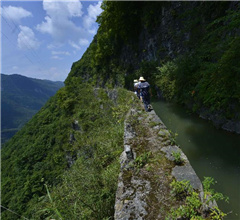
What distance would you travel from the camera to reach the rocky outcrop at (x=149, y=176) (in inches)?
116

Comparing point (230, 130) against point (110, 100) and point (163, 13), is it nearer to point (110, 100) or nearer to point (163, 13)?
point (110, 100)

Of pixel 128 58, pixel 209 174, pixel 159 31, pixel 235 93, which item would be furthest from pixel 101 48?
pixel 209 174

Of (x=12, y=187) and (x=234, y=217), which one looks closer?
(x=234, y=217)

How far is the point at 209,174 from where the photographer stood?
14.1 feet

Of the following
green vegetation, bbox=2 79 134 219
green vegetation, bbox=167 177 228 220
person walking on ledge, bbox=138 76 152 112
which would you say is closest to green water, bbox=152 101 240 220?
green vegetation, bbox=167 177 228 220

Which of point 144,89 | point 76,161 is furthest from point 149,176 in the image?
point 76,161

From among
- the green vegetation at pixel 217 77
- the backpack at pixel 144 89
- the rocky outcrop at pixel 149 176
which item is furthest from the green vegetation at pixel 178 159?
the backpack at pixel 144 89

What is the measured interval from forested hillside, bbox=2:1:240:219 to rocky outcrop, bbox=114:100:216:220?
83 cm

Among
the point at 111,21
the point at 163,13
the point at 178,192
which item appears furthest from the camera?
the point at 111,21

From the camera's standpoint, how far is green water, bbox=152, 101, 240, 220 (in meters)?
3.72

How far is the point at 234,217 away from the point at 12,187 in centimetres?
3713

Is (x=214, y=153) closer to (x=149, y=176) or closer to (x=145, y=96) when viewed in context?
(x=149, y=176)

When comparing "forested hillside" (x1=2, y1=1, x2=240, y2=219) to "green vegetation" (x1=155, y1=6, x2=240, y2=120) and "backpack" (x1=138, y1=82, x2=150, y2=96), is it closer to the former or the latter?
"green vegetation" (x1=155, y1=6, x2=240, y2=120)

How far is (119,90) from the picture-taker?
14125 mm
